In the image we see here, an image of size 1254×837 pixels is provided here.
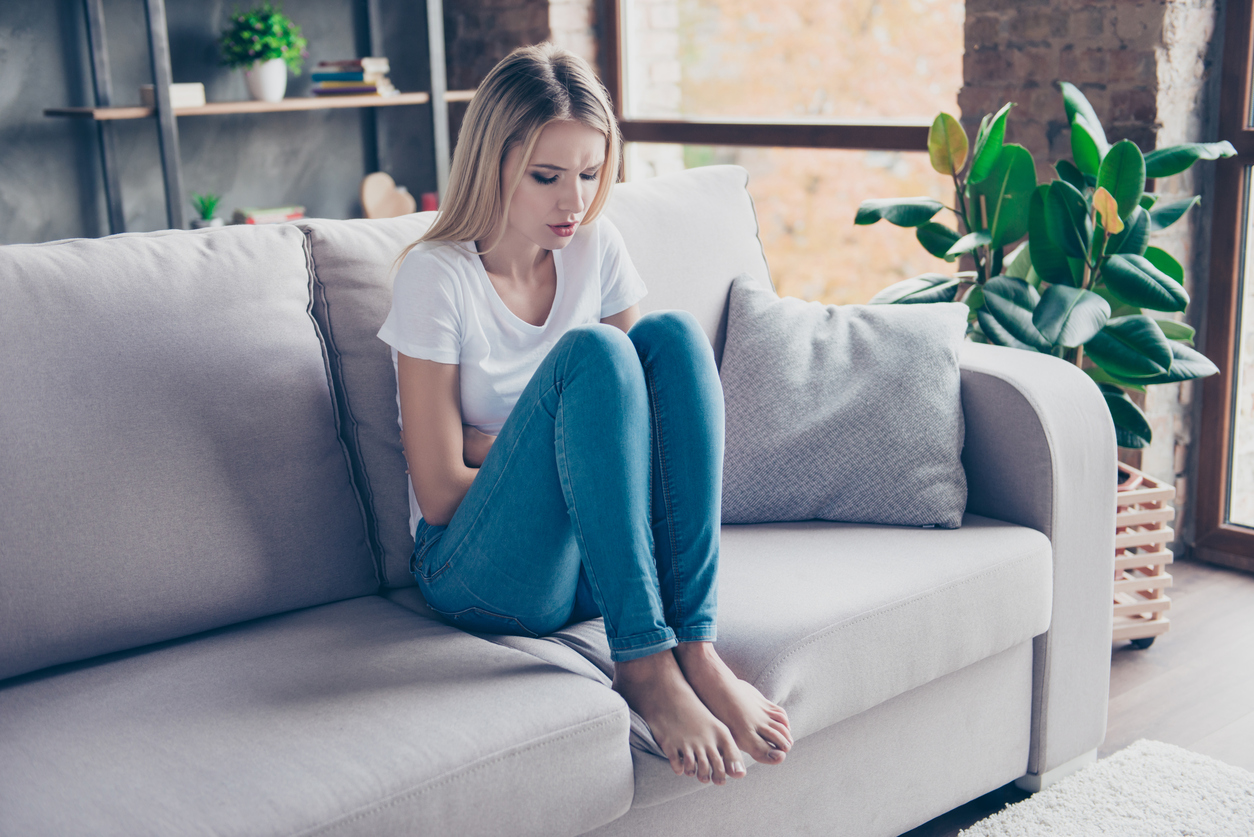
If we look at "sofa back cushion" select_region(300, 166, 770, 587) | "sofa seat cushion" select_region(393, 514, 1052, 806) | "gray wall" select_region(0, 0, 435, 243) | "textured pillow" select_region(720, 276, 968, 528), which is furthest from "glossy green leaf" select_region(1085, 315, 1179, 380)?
"gray wall" select_region(0, 0, 435, 243)

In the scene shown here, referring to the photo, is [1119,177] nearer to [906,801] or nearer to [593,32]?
[906,801]

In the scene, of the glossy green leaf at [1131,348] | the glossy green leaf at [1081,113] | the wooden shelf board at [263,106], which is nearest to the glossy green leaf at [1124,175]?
the glossy green leaf at [1081,113]

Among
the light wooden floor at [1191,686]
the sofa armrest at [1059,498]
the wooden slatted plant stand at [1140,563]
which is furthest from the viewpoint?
the wooden slatted plant stand at [1140,563]

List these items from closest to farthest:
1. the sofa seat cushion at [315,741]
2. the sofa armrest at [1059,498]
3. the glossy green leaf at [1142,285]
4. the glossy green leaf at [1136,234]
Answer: the sofa seat cushion at [315,741] < the sofa armrest at [1059,498] < the glossy green leaf at [1142,285] < the glossy green leaf at [1136,234]

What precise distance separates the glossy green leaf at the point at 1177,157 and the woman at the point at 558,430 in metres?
1.19

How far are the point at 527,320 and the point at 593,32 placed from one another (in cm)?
269

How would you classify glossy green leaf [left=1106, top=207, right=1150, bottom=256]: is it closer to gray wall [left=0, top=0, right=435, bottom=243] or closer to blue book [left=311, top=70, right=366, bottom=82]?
blue book [left=311, top=70, right=366, bottom=82]

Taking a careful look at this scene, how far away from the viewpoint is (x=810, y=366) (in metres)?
1.76

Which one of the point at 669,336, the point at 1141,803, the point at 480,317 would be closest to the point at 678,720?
the point at 669,336

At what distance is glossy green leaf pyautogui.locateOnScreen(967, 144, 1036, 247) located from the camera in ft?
6.95

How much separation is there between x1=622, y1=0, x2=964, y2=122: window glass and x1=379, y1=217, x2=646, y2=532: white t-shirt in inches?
67.5

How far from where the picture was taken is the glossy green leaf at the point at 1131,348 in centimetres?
192

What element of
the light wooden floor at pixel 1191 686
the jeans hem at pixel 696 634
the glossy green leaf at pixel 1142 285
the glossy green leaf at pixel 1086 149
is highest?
the glossy green leaf at pixel 1086 149

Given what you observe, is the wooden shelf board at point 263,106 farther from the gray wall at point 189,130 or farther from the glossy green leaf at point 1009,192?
the glossy green leaf at point 1009,192
